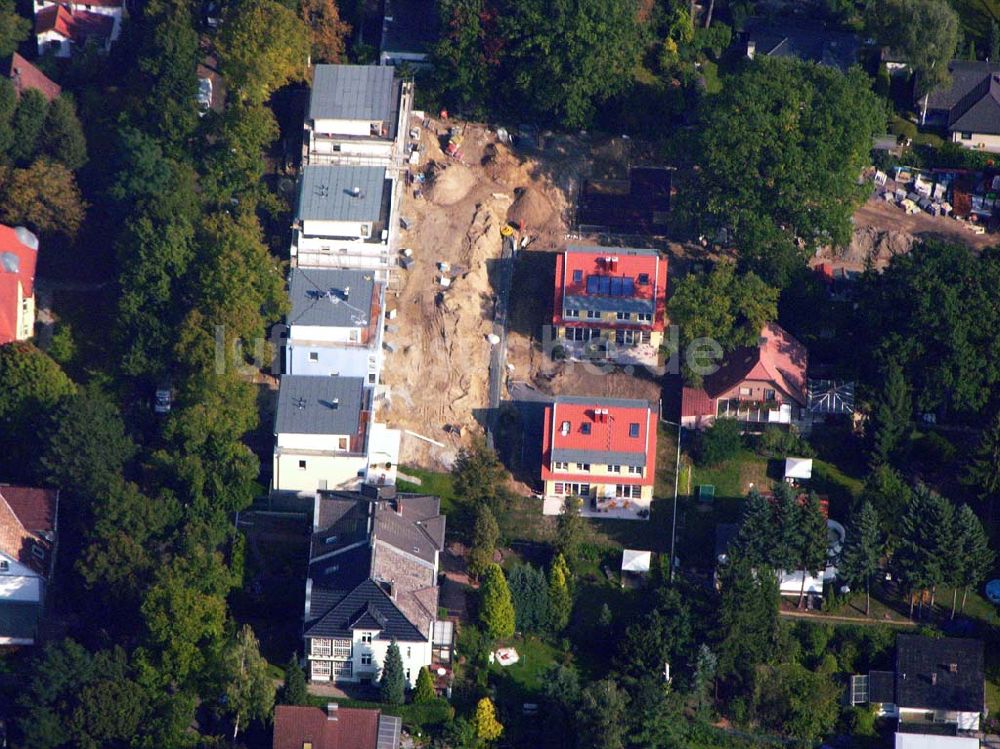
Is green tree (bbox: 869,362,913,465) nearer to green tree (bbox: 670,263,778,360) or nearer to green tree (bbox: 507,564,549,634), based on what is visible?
green tree (bbox: 670,263,778,360)

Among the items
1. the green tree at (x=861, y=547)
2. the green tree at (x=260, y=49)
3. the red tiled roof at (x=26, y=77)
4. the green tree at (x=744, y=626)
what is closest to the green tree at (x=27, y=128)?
the red tiled roof at (x=26, y=77)

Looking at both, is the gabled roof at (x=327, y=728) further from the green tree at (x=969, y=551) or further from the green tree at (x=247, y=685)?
the green tree at (x=969, y=551)

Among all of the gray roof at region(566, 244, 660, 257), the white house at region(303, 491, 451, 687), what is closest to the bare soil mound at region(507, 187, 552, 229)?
the gray roof at region(566, 244, 660, 257)

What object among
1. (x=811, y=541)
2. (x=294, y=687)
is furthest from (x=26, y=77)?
(x=811, y=541)

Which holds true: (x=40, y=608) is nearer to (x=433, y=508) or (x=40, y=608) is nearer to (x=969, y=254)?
(x=433, y=508)

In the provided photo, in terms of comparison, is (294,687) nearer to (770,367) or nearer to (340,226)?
(340,226)

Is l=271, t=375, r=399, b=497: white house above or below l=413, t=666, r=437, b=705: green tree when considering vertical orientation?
above
